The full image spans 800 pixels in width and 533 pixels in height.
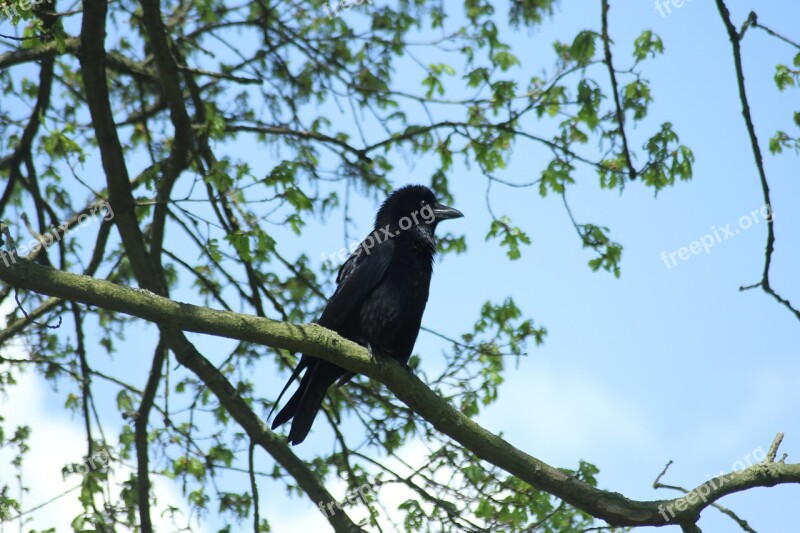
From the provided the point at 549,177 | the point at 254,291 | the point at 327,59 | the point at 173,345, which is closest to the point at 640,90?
the point at 549,177

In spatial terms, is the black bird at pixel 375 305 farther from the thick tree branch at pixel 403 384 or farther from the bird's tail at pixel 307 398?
the thick tree branch at pixel 403 384

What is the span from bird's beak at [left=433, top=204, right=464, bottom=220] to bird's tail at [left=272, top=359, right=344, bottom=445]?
187 cm

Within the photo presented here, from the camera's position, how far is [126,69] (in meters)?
7.12

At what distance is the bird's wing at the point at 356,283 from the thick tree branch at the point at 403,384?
1.22 m

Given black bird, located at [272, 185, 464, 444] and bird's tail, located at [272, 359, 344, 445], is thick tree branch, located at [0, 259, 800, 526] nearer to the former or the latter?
black bird, located at [272, 185, 464, 444]

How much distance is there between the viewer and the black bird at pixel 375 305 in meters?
5.47

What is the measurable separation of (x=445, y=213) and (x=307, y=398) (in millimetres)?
2147

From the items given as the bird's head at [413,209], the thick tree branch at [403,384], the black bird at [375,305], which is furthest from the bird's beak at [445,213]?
the thick tree branch at [403,384]

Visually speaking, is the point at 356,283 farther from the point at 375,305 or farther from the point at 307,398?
the point at 307,398

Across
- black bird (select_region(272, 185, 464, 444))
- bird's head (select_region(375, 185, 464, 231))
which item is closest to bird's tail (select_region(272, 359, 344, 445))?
black bird (select_region(272, 185, 464, 444))

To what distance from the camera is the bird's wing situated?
5.66 m

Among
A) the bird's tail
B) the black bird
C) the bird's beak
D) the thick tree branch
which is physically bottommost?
the thick tree branch

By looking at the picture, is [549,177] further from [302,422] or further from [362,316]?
[302,422]

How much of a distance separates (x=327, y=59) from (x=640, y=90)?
271 centimetres
